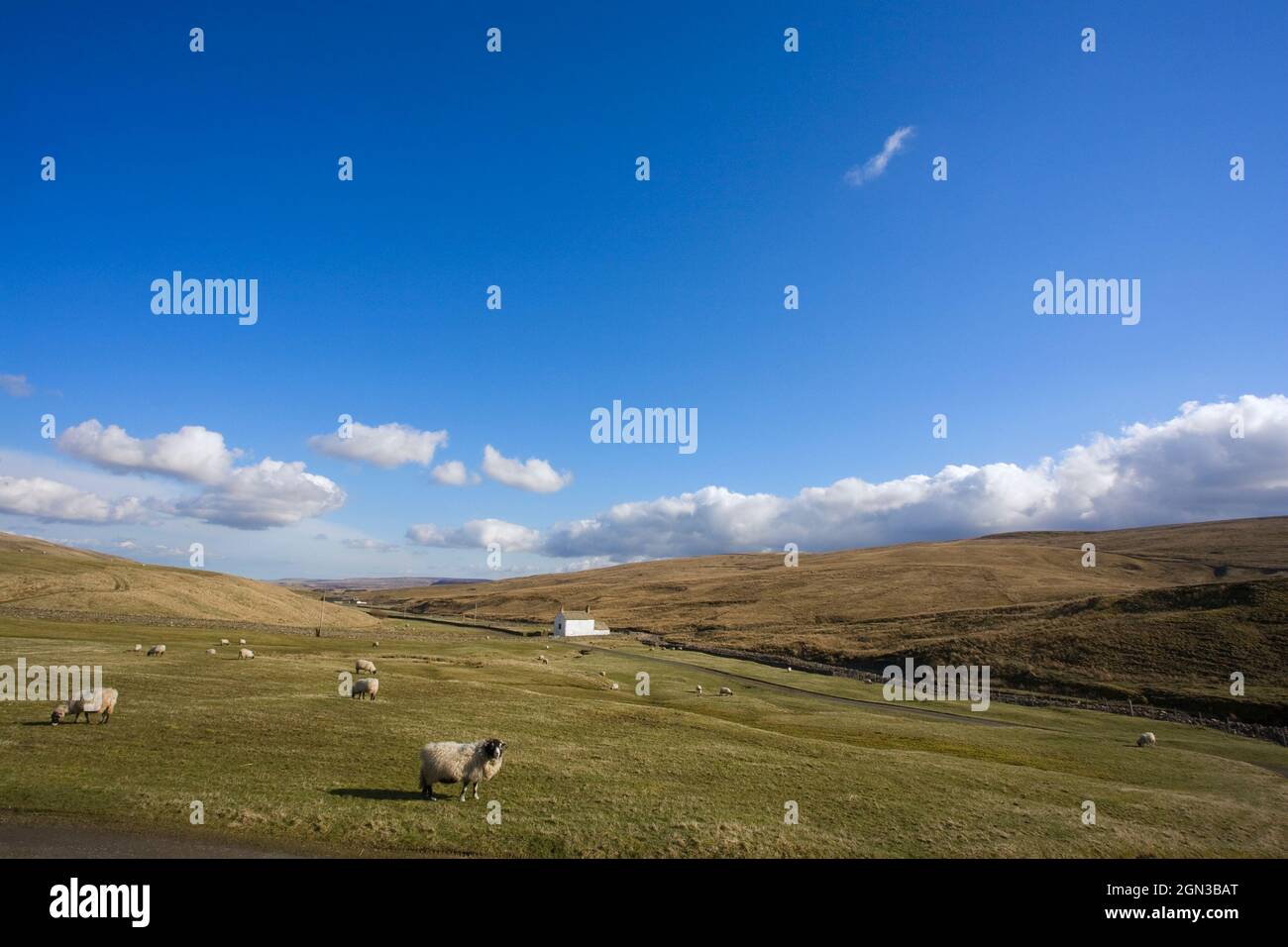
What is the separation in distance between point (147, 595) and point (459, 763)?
12469 centimetres

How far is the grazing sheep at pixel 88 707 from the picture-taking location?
2746 cm

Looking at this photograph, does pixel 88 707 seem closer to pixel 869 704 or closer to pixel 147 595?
pixel 869 704

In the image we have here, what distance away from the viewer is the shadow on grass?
2052 cm

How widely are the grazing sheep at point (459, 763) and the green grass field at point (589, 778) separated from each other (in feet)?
2.67

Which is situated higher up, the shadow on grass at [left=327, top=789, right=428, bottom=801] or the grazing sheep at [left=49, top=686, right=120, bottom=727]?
the grazing sheep at [left=49, top=686, right=120, bottom=727]

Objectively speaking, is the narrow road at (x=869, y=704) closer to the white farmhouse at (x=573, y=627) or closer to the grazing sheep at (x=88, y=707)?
the grazing sheep at (x=88, y=707)

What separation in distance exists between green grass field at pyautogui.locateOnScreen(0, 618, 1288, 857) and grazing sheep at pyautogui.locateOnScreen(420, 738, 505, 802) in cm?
81

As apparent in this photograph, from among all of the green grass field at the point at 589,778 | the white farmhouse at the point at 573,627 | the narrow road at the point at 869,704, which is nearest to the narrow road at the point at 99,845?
the green grass field at the point at 589,778

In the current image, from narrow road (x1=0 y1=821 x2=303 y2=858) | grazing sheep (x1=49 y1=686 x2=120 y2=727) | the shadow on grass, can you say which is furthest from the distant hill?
grazing sheep (x1=49 y1=686 x2=120 y2=727)

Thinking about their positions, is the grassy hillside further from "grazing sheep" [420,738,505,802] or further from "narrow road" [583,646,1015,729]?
"grazing sheep" [420,738,505,802]

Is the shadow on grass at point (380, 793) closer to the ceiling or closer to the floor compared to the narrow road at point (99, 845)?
closer to the floor
